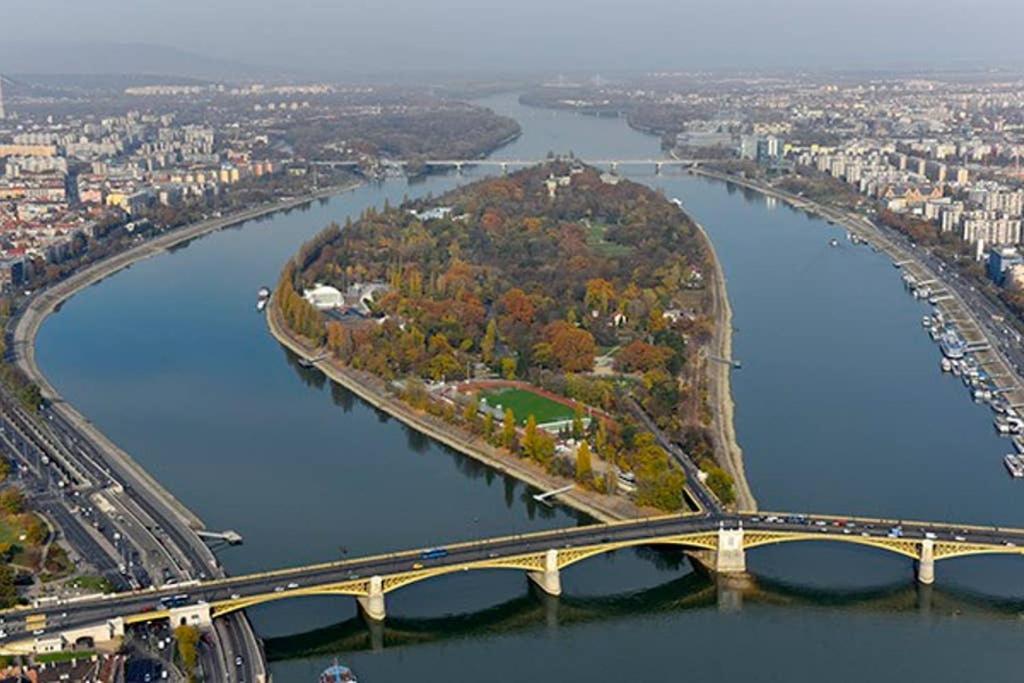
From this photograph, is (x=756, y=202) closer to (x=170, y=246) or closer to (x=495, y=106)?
(x=170, y=246)

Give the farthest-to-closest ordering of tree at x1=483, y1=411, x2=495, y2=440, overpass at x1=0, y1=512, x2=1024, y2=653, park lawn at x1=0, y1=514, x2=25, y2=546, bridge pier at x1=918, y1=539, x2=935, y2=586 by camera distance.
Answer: tree at x1=483, y1=411, x2=495, y2=440 → park lawn at x1=0, y1=514, x2=25, y2=546 → bridge pier at x1=918, y1=539, x2=935, y2=586 → overpass at x1=0, y1=512, x2=1024, y2=653

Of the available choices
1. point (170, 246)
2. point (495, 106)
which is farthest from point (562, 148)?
point (495, 106)

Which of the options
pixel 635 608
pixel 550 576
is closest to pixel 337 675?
pixel 550 576

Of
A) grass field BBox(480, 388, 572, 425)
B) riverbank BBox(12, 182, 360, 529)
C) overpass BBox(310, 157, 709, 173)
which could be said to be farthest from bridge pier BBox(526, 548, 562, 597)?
overpass BBox(310, 157, 709, 173)

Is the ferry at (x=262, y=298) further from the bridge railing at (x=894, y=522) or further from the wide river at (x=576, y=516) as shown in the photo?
the bridge railing at (x=894, y=522)

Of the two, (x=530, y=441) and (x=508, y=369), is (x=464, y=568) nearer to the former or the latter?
(x=530, y=441)

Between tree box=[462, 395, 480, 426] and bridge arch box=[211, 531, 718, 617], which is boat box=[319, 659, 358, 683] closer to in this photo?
bridge arch box=[211, 531, 718, 617]
